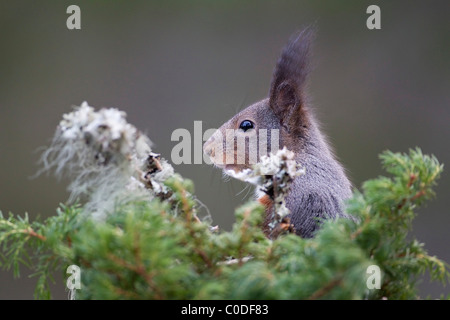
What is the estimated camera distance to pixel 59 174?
55cm

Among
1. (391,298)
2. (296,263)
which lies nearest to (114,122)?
(296,263)

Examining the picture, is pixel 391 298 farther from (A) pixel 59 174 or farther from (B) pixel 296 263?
(A) pixel 59 174

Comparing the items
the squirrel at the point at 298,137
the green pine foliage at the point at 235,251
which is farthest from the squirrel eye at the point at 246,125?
the green pine foliage at the point at 235,251

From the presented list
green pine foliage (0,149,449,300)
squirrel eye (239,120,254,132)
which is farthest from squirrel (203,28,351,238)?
green pine foliage (0,149,449,300)

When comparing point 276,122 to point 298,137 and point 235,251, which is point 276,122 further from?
point 235,251

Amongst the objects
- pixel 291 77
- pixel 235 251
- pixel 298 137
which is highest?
pixel 291 77

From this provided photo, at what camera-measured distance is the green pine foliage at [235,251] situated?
0.41 metres

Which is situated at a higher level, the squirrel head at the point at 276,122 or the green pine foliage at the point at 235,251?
the squirrel head at the point at 276,122

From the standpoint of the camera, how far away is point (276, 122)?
116 cm

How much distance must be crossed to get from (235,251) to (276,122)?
0.69 m

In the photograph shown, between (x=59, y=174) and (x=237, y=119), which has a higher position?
(x=237, y=119)

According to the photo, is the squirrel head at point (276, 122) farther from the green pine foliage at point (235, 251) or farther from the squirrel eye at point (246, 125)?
the green pine foliage at point (235, 251)

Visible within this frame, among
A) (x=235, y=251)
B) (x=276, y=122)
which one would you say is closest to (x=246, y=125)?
(x=276, y=122)
